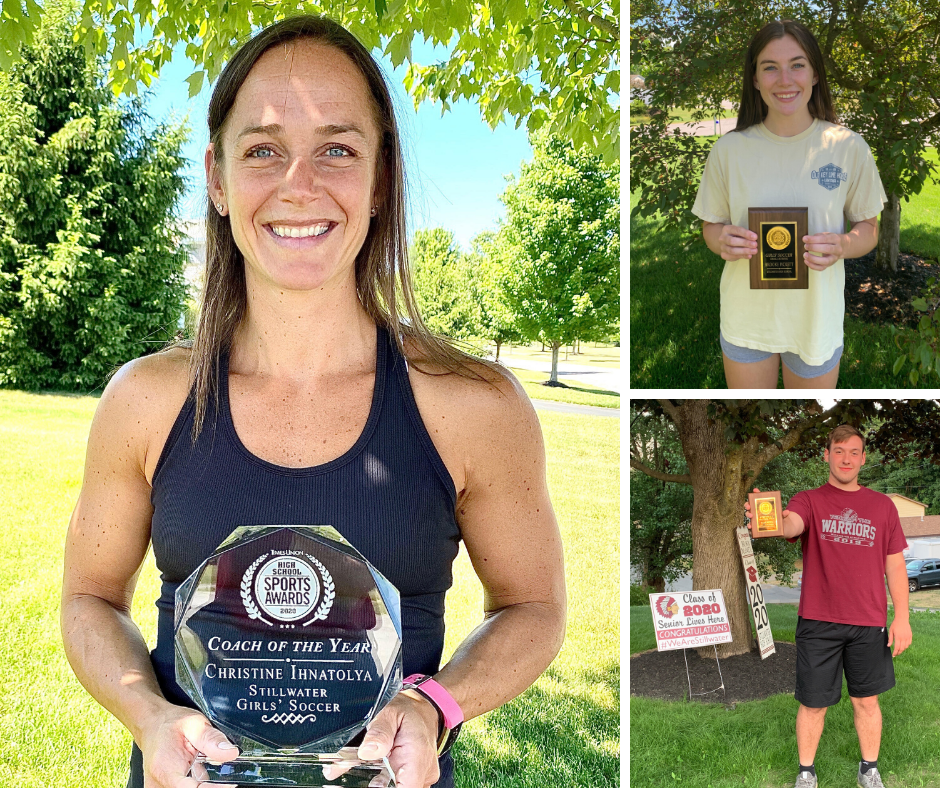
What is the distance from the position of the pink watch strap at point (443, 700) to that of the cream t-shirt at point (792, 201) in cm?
135

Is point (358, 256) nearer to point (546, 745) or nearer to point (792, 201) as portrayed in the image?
point (792, 201)

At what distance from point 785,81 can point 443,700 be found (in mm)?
1723

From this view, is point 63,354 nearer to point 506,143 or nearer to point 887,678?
point 887,678

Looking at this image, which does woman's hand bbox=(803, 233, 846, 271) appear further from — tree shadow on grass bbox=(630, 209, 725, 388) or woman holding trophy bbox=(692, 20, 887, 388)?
tree shadow on grass bbox=(630, 209, 725, 388)

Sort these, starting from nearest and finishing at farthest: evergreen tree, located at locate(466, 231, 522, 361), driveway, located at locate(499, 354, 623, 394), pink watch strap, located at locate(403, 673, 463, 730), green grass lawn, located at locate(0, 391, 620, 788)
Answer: pink watch strap, located at locate(403, 673, 463, 730), green grass lawn, located at locate(0, 391, 620, 788), driveway, located at locate(499, 354, 623, 394), evergreen tree, located at locate(466, 231, 522, 361)

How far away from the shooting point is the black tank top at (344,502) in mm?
1235

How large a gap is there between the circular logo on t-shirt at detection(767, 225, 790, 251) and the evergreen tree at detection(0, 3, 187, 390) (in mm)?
16640

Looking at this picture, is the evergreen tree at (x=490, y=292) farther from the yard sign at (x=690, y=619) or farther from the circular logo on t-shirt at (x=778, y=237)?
the circular logo on t-shirt at (x=778, y=237)

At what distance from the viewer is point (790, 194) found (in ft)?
6.75

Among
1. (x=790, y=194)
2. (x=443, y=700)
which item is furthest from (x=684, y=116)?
(x=443, y=700)

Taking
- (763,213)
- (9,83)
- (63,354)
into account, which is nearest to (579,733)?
(763,213)

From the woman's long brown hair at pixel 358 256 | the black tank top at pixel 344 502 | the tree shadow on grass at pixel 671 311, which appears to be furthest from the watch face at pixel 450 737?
the tree shadow on grass at pixel 671 311

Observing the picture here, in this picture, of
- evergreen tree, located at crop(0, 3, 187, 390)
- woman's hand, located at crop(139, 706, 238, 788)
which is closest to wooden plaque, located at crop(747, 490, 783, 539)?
woman's hand, located at crop(139, 706, 238, 788)

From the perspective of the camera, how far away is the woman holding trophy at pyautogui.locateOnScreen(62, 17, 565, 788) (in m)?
1.25
